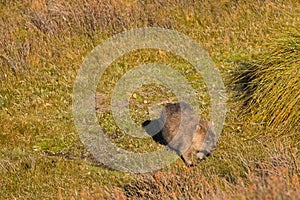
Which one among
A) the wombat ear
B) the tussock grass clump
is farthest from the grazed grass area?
the wombat ear

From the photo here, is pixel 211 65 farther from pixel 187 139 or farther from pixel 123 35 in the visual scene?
pixel 187 139

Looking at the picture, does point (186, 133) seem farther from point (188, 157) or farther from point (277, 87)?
point (277, 87)

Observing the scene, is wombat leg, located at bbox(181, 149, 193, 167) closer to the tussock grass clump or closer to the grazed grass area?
the grazed grass area

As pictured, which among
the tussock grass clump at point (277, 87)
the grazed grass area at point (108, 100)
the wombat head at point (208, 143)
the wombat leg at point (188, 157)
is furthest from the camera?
the tussock grass clump at point (277, 87)

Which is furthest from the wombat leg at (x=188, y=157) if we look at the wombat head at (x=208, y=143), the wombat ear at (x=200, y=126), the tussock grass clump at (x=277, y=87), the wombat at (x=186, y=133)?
the tussock grass clump at (x=277, y=87)

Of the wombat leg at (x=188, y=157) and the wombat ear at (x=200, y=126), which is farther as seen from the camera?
the wombat ear at (x=200, y=126)

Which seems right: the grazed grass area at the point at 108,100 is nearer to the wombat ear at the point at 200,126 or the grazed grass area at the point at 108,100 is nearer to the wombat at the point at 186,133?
the wombat at the point at 186,133

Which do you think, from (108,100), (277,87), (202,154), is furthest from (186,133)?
(108,100)
